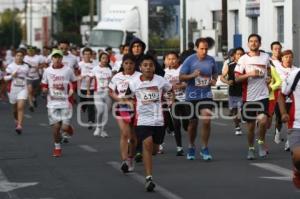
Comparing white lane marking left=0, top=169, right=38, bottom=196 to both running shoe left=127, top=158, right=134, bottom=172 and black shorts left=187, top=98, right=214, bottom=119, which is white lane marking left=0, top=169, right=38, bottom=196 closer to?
running shoe left=127, top=158, right=134, bottom=172

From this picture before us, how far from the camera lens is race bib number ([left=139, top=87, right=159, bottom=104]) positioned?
13.4 m

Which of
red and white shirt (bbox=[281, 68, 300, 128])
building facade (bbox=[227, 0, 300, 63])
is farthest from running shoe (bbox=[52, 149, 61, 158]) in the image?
building facade (bbox=[227, 0, 300, 63])

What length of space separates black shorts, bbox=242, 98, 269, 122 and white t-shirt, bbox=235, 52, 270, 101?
10cm

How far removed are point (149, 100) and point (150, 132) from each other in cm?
45

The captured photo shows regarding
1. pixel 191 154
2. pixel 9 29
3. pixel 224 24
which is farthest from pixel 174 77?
pixel 9 29

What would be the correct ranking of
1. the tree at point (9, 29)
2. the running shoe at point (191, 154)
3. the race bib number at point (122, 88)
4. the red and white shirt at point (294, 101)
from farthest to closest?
the tree at point (9, 29), the running shoe at point (191, 154), the race bib number at point (122, 88), the red and white shirt at point (294, 101)

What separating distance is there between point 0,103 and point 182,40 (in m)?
10.3

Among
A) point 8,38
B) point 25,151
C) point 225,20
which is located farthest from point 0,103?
point 8,38

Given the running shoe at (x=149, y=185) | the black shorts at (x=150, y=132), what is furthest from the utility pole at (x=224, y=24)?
the running shoe at (x=149, y=185)

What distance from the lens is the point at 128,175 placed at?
1440 cm

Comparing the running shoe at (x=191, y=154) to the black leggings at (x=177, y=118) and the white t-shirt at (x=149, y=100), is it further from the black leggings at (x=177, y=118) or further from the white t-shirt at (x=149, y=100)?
the white t-shirt at (x=149, y=100)

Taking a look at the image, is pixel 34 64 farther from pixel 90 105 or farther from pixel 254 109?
pixel 254 109

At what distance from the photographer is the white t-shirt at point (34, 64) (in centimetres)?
3231

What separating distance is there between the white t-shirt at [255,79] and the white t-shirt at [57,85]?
11.0 ft
